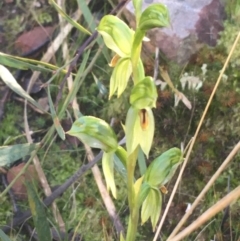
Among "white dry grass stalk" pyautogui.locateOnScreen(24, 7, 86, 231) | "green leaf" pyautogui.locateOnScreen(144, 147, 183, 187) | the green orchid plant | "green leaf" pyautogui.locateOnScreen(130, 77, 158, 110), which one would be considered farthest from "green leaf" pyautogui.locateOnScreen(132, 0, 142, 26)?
"white dry grass stalk" pyautogui.locateOnScreen(24, 7, 86, 231)

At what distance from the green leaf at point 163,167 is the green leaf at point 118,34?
0.65 ft

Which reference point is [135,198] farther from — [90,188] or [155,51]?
[155,51]

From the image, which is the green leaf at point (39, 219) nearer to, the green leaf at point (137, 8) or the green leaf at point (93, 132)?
the green leaf at point (93, 132)

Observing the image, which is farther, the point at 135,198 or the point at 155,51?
the point at 155,51

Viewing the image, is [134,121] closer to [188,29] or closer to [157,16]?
[157,16]

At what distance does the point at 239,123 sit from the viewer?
5.33 feet

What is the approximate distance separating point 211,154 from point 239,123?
123 mm

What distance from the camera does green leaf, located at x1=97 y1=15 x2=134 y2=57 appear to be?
99 centimetres

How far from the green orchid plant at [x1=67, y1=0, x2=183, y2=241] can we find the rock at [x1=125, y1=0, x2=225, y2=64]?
73 cm

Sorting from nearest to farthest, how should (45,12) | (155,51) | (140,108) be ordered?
(140,108) → (155,51) → (45,12)

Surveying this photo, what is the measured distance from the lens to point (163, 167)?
106 cm

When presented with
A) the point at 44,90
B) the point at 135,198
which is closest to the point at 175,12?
the point at 44,90

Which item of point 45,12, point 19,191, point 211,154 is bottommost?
point 211,154

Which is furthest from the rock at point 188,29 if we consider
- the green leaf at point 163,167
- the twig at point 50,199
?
the green leaf at point 163,167
